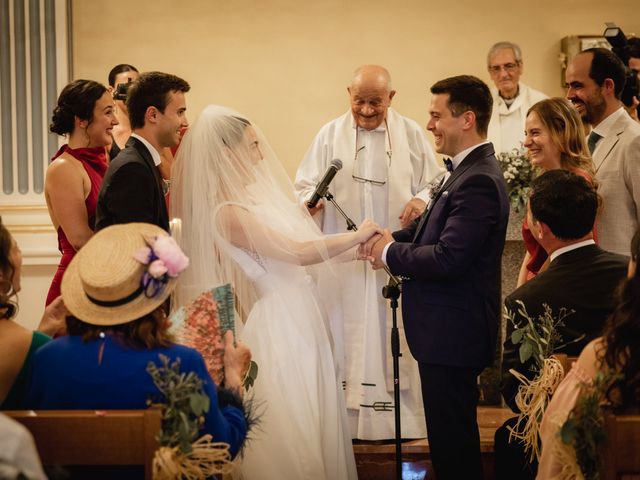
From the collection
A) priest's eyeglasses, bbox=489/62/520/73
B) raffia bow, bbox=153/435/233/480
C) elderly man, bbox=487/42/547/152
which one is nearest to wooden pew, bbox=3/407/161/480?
raffia bow, bbox=153/435/233/480

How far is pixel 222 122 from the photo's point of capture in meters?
3.83

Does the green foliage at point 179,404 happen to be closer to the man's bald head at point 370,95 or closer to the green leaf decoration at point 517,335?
the green leaf decoration at point 517,335

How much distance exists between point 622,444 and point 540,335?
1002 mm

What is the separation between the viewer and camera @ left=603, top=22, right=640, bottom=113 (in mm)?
4629

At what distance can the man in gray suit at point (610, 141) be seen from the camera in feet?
13.5

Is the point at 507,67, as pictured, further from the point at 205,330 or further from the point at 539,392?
the point at 205,330

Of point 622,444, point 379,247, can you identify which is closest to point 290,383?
point 379,247

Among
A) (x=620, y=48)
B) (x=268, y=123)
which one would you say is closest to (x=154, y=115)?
(x=620, y=48)

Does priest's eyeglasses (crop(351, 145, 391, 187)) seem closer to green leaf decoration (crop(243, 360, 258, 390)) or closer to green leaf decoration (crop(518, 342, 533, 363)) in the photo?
green leaf decoration (crop(243, 360, 258, 390))

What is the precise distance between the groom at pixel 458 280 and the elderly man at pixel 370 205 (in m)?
1.10

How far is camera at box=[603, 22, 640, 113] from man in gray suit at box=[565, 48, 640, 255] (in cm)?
28

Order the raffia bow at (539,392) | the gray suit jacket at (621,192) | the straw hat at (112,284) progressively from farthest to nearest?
1. the gray suit jacket at (621,192)
2. the raffia bow at (539,392)
3. the straw hat at (112,284)

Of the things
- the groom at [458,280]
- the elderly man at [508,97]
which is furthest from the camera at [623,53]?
the elderly man at [508,97]

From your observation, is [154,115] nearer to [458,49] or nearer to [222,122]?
[222,122]
